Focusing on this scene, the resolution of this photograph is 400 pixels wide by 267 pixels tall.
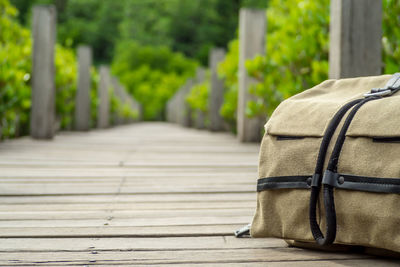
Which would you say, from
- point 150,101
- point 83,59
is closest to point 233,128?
point 83,59

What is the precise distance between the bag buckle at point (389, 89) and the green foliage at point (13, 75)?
11.3ft

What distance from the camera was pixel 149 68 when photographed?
141 feet

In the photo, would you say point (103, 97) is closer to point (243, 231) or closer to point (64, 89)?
point (64, 89)

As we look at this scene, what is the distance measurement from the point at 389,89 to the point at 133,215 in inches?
38.2

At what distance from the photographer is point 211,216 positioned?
1.87 metres

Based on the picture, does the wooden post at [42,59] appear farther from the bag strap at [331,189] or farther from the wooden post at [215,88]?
the bag strap at [331,189]

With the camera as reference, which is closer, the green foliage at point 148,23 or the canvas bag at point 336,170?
the canvas bag at point 336,170

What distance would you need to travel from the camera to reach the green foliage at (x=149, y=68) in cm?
4047

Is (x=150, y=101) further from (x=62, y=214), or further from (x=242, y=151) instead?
(x=62, y=214)

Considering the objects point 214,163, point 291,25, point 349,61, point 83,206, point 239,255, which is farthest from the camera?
point 291,25

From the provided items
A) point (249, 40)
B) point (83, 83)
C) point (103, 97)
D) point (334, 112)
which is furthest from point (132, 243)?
point (103, 97)

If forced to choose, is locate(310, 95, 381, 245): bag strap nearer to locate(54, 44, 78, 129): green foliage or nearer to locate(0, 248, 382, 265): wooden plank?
locate(0, 248, 382, 265): wooden plank

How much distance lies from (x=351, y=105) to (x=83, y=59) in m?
6.62

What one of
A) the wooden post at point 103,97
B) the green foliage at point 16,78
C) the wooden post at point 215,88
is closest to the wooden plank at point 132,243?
the green foliage at point 16,78
